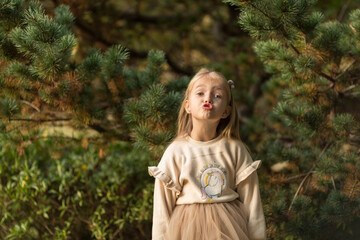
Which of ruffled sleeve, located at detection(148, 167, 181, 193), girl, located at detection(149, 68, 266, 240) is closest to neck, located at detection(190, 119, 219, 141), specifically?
girl, located at detection(149, 68, 266, 240)

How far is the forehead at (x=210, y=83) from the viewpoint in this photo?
2.16 metres

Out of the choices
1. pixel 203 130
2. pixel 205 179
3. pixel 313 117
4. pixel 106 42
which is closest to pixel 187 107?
pixel 203 130

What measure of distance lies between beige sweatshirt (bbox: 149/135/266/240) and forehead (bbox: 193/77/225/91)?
0.88 ft

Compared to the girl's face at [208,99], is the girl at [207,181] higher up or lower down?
lower down

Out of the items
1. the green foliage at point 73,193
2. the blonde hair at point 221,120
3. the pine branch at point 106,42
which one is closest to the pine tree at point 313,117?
the blonde hair at point 221,120

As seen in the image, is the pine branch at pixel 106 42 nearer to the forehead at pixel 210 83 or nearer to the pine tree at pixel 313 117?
the pine tree at pixel 313 117

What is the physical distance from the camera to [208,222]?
2012 mm

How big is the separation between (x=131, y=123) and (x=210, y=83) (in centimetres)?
71

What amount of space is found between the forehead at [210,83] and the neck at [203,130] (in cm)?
18

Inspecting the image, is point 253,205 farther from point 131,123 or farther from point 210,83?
point 131,123

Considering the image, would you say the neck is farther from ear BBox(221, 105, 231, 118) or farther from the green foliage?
the green foliage

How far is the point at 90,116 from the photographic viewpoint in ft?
8.82

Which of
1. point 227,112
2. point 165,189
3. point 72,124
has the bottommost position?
point 165,189

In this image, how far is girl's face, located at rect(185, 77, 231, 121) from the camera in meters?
2.11
